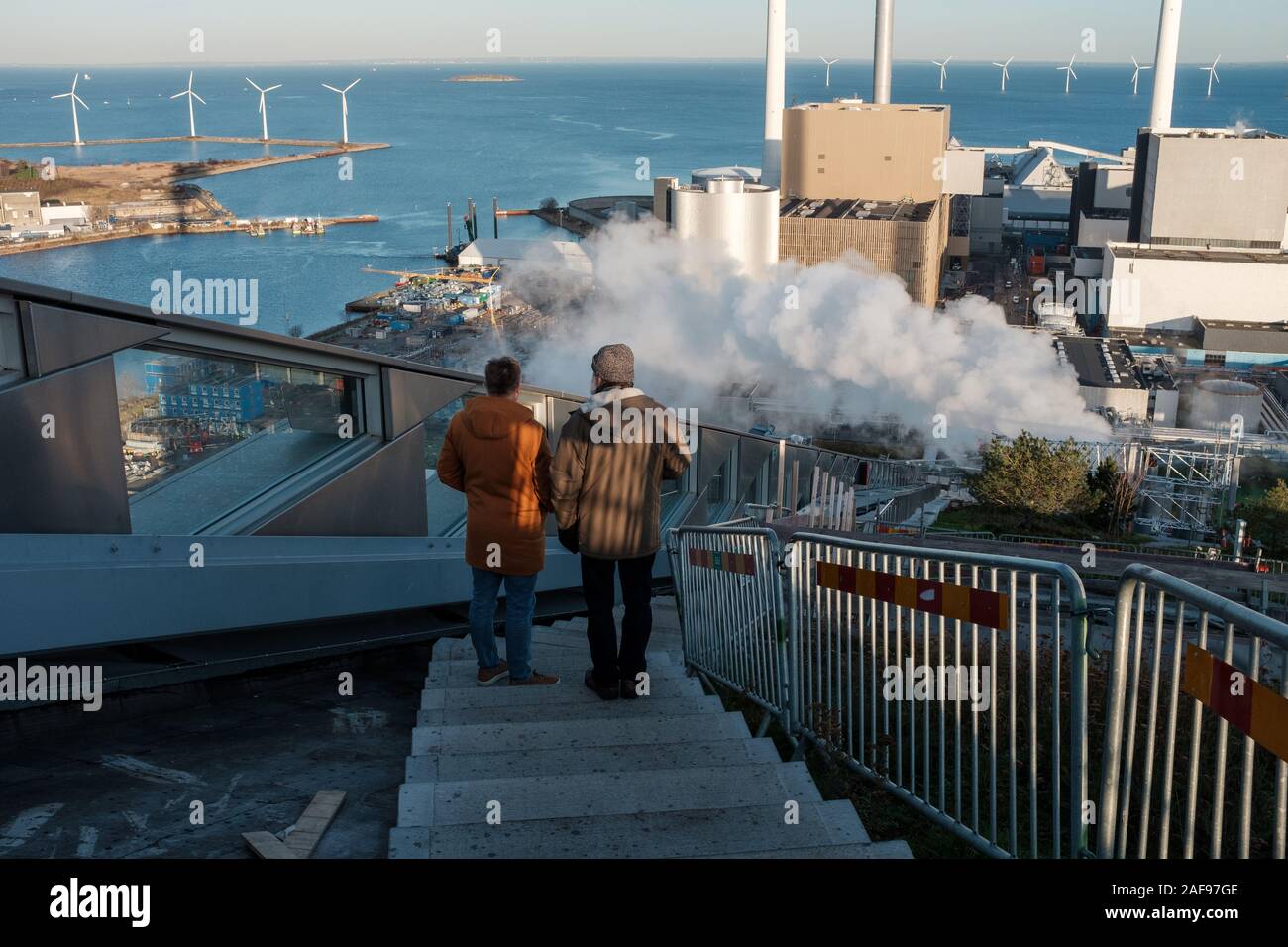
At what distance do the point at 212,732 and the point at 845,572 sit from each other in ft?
7.62

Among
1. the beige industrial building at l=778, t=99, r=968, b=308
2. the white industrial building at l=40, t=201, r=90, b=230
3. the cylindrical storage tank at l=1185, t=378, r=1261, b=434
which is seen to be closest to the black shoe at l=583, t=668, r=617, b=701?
the cylindrical storage tank at l=1185, t=378, r=1261, b=434

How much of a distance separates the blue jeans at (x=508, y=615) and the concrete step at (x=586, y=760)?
1.01 metres

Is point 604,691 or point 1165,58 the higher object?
point 1165,58

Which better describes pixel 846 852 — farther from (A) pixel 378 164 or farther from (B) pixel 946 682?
(A) pixel 378 164

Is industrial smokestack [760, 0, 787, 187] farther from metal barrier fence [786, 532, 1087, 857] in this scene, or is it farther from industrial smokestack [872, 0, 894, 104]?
metal barrier fence [786, 532, 1087, 857]

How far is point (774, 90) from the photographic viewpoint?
3263 inches

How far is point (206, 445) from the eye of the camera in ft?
16.2

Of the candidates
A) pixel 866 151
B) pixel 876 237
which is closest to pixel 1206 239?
pixel 876 237

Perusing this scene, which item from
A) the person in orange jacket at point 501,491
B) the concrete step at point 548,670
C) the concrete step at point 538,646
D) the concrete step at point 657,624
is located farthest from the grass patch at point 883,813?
the concrete step at point 657,624

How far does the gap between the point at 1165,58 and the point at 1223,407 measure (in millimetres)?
40790

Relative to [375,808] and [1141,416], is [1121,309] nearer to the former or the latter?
[1141,416]
